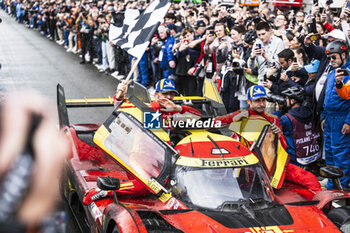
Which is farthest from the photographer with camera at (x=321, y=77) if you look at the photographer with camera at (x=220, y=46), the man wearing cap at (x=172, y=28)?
the man wearing cap at (x=172, y=28)

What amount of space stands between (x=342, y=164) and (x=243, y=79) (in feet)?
9.78

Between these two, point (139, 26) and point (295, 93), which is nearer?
point (139, 26)

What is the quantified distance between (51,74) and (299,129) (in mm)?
12631

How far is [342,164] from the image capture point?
7.63 m

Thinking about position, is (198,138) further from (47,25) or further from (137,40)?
(47,25)

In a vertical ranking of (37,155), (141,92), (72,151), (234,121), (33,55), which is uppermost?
(37,155)

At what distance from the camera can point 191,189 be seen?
5027 mm

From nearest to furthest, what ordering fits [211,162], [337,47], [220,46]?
1. [211,162]
2. [337,47]
3. [220,46]

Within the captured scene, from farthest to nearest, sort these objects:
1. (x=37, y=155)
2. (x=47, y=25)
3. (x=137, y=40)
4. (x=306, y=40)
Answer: (x=47, y=25) → (x=306, y=40) → (x=137, y=40) → (x=37, y=155)

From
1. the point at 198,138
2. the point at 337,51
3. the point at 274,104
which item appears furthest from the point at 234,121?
the point at 274,104

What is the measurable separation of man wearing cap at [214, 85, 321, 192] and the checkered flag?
1.77m

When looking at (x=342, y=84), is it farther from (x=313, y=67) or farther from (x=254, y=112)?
(x=313, y=67)

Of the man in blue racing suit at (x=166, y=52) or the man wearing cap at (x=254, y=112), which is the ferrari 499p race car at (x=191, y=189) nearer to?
the man wearing cap at (x=254, y=112)

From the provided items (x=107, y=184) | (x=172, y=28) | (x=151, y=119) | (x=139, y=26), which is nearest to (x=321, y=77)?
(x=139, y=26)
